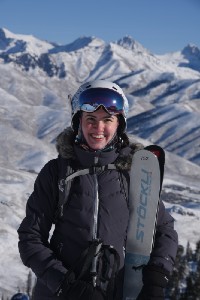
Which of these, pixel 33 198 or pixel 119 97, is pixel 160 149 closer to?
pixel 119 97

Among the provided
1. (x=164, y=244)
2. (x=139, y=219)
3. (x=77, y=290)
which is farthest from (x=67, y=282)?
(x=164, y=244)

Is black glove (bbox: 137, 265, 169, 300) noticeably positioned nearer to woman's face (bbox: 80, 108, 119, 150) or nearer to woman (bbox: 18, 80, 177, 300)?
woman (bbox: 18, 80, 177, 300)

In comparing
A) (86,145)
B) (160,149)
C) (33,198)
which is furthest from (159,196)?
(33,198)

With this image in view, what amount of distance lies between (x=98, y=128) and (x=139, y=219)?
4.68 ft

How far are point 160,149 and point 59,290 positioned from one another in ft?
8.03

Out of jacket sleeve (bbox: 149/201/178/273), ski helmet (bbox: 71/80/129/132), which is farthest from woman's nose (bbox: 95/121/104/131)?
jacket sleeve (bbox: 149/201/178/273)

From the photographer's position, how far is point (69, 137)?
709 cm

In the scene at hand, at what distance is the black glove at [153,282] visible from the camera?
20.1ft

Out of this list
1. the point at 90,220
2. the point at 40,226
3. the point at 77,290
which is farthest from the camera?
the point at 40,226

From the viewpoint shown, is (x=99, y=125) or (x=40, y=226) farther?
(x=99, y=125)

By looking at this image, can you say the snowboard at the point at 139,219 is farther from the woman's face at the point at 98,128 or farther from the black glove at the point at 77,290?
the black glove at the point at 77,290

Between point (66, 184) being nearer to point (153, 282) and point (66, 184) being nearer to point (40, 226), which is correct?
point (40, 226)

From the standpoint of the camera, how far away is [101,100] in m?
6.92

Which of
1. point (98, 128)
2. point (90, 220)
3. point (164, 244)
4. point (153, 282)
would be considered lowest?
point (153, 282)
